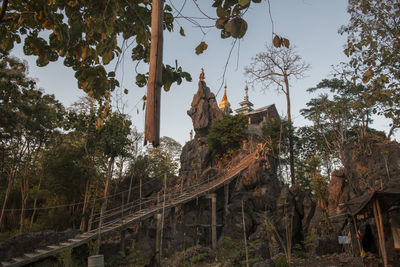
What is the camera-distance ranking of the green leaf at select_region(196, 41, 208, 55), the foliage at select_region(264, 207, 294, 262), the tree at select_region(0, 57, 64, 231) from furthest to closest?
the tree at select_region(0, 57, 64, 231) < the foliage at select_region(264, 207, 294, 262) < the green leaf at select_region(196, 41, 208, 55)

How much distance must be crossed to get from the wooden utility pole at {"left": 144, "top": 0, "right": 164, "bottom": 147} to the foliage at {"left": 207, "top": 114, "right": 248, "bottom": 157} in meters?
22.1

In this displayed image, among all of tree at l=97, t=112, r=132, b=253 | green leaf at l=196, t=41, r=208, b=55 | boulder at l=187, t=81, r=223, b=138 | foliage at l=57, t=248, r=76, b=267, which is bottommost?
foliage at l=57, t=248, r=76, b=267

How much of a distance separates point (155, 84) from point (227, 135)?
889 inches

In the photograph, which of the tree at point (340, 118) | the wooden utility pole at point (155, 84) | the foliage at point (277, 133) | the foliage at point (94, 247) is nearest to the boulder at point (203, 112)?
the foliage at point (277, 133)

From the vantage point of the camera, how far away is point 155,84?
4.34 ft

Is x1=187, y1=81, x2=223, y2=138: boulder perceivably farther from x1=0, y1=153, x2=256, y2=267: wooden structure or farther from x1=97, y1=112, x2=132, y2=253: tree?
x1=97, y1=112, x2=132, y2=253: tree

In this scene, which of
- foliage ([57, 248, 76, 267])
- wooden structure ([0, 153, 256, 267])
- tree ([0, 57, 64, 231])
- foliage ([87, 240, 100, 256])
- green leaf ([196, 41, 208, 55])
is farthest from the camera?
tree ([0, 57, 64, 231])

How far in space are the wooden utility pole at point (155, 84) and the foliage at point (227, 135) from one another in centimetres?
2214

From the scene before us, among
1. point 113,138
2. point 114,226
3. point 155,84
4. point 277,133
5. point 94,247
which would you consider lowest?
point 94,247

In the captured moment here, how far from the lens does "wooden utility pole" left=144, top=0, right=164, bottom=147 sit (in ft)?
4.10

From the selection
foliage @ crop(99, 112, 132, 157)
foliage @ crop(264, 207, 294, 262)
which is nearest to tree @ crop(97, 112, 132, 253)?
foliage @ crop(99, 112, 132, 157)

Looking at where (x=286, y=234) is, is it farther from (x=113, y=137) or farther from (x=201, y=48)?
(x=113, y=137)

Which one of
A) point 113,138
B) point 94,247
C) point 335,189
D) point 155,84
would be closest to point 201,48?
point 155,84

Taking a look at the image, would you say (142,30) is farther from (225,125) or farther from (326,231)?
(225,125)
